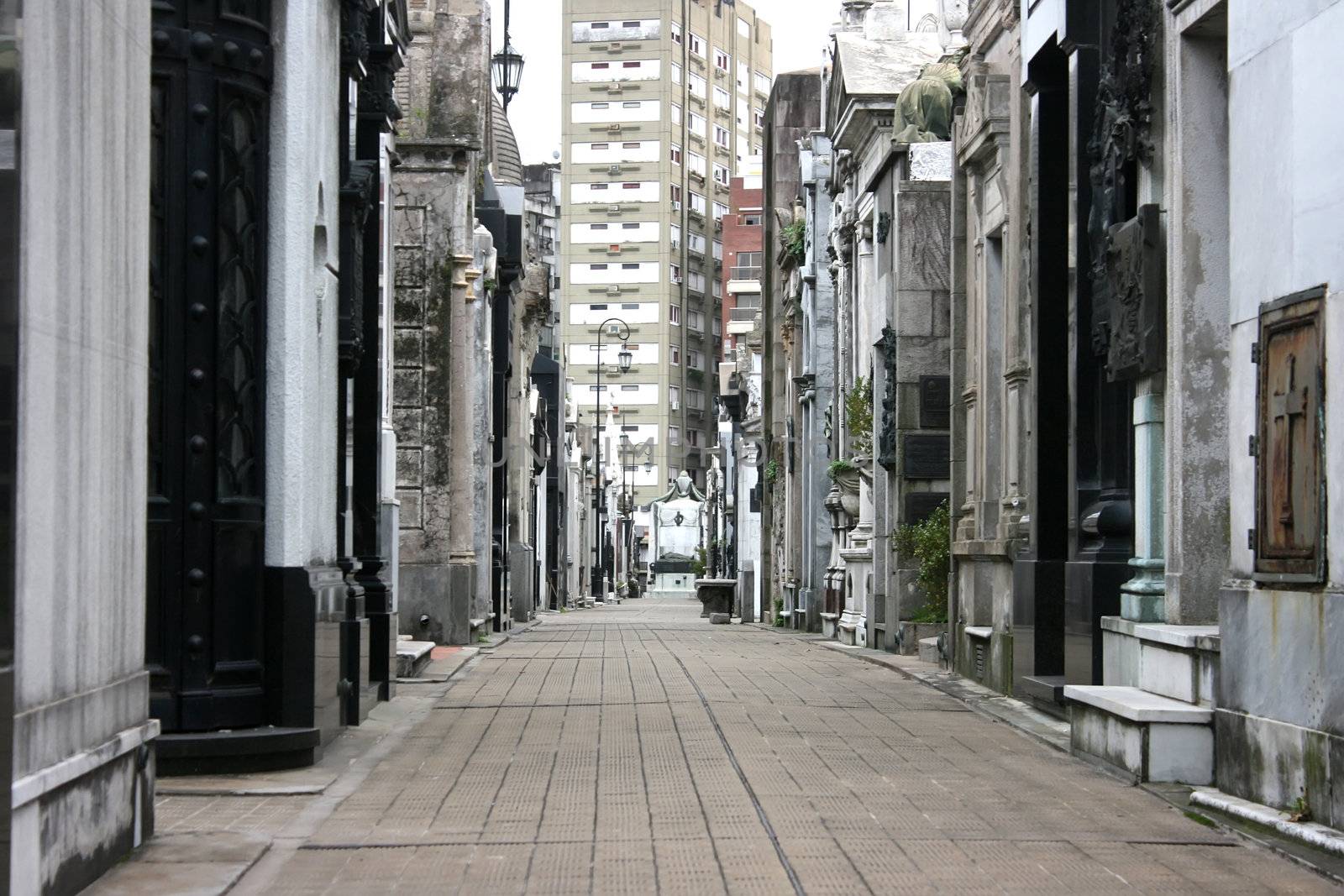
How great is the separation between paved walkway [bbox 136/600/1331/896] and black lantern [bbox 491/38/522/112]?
24.5m

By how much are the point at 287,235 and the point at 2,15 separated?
5.06 meters

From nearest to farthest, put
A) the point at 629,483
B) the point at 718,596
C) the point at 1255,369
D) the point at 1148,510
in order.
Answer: the point at 1255,369
the point at 1148,510
the point at 718,596
the point at 629,483

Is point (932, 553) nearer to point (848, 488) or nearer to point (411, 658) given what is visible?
point (411, 658)

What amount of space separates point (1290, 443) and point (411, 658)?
1119 centimetres

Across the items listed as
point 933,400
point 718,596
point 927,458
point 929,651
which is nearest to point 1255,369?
point 929,651

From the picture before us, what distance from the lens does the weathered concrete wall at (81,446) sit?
658 centimetres

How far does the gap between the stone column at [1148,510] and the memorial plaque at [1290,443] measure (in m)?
2.47

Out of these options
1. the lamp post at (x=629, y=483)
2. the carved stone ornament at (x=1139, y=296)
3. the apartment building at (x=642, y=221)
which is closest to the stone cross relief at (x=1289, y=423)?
the carved stone ornament at (x=1139, y=296)

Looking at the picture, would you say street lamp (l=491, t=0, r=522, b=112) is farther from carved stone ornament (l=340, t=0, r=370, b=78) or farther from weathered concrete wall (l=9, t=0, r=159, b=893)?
weathered concrete wall (l=9, t=0, r=159, b=893)

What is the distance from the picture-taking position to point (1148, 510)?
40.8ft

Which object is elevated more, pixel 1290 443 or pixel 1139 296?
pixel 1139 296

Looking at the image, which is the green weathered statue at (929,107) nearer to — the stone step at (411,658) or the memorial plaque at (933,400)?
the memorial plaque at (933,400)

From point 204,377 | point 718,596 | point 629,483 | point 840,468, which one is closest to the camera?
point 204,377

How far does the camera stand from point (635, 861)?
792 cm
